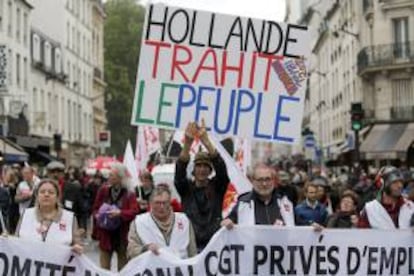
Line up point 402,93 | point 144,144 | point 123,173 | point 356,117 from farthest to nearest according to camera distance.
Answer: point 402,93
point 356,117
point 144,144
point 123,173

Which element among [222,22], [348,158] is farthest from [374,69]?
[222,22]

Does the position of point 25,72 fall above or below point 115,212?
above

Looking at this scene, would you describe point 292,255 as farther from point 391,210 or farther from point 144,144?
point 144,144

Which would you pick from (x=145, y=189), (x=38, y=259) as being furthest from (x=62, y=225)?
(x=145, y=189)

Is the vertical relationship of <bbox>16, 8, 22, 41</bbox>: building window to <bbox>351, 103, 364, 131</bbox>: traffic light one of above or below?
above

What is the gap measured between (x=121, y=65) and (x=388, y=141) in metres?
49.4

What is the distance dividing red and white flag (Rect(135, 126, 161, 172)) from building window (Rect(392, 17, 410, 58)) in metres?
29.1

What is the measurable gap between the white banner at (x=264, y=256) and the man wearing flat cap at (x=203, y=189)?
583 mm

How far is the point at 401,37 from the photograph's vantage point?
48750 mm

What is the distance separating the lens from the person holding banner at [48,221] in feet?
24.4

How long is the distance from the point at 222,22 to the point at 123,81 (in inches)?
3153

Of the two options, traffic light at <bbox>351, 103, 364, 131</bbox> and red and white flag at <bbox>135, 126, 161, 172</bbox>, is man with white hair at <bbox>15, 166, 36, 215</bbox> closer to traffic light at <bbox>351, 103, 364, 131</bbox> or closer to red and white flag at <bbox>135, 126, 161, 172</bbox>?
red and white flag at <bbox>135, 126, 161, 172</bbox>

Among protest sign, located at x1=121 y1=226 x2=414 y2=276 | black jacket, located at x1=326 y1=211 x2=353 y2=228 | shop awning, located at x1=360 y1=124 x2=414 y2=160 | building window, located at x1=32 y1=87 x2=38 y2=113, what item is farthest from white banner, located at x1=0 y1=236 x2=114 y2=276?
building window, located at x1=32 y1=87 x2=38 y2=113

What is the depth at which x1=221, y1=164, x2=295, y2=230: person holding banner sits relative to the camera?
26.9 feet
